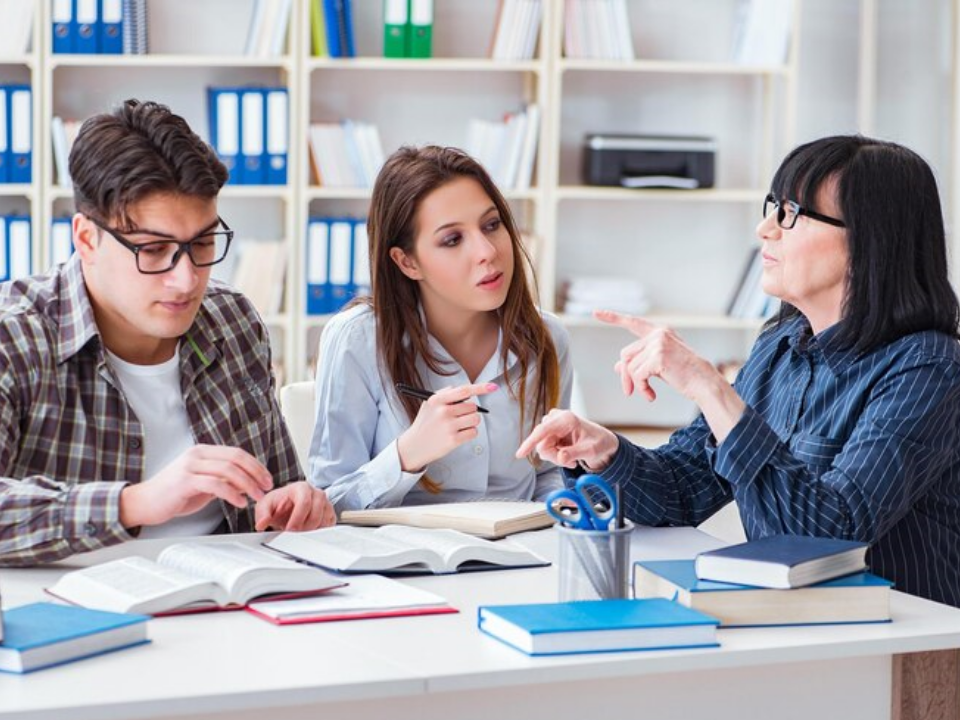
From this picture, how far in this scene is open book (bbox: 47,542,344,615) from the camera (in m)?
1.46

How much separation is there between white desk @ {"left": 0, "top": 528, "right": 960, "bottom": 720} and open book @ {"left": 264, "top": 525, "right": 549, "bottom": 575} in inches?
4.3

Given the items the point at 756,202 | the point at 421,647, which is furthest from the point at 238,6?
the point at 421,647

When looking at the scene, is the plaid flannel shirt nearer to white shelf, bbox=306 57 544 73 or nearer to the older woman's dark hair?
the older woman's dark hair

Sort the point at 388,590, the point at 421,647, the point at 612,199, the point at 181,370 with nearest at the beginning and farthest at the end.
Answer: the point at 421,647 < the point at 388,590 < the point at 181,370 < the point at 612,199

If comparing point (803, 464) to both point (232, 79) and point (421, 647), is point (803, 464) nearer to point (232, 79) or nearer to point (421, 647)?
point (421, 647)

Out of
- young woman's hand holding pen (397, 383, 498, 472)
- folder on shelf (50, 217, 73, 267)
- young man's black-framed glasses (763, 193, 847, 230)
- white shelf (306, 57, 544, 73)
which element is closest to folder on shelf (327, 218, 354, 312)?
white shelf (306, 57, 544, 73)

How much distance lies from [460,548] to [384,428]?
2.26 feet

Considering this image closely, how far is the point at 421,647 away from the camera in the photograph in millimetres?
1367

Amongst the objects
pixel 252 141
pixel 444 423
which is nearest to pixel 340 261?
pixel 252 141

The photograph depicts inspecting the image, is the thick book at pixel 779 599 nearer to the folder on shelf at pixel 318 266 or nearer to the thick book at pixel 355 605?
the thick book at pixel 355 605

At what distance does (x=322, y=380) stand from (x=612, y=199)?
245 centimetres

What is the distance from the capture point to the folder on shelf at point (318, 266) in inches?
168

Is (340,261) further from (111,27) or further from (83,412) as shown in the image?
(83,412)

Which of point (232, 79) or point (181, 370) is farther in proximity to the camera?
point (232, 79)
